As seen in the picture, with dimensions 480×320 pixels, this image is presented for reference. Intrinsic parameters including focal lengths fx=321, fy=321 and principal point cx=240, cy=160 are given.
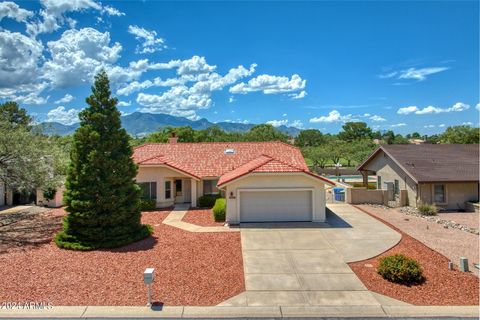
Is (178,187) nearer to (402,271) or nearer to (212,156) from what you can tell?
(212,156)

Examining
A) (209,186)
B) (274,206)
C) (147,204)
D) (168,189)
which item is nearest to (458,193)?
(274,206)

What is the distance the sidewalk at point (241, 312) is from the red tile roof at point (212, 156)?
14780mm

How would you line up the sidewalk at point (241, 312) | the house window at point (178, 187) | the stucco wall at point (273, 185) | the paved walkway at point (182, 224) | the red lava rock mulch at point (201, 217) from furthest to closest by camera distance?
1. the house window at point (178, 187)
2. the red lava rock mulch at point (201, 217)
3. the stucco wall at point (273, 185)
4. the paved walkway at point (182, 224)
5. the sidewalk at point (241, 312)

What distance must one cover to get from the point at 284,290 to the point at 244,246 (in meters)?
4.25

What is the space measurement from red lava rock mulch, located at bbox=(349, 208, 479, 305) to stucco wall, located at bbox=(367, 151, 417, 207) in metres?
11.6

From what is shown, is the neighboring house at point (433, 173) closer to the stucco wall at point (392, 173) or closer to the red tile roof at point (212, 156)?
the stucco wall at point (392, 173)

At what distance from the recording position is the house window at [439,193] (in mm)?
22516

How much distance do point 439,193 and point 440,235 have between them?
8.12 metres

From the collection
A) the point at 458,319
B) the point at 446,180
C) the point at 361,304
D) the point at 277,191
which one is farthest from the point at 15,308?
the point at 446,180

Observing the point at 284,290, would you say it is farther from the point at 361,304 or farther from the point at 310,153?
the point at 310,153

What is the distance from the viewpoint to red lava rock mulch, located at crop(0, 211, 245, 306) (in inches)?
356

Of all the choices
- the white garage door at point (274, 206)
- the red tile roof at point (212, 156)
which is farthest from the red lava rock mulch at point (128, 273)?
the red tile roof at point (212, 156)

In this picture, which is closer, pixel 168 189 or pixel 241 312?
pixel 241 312

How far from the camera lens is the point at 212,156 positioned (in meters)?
26.7
